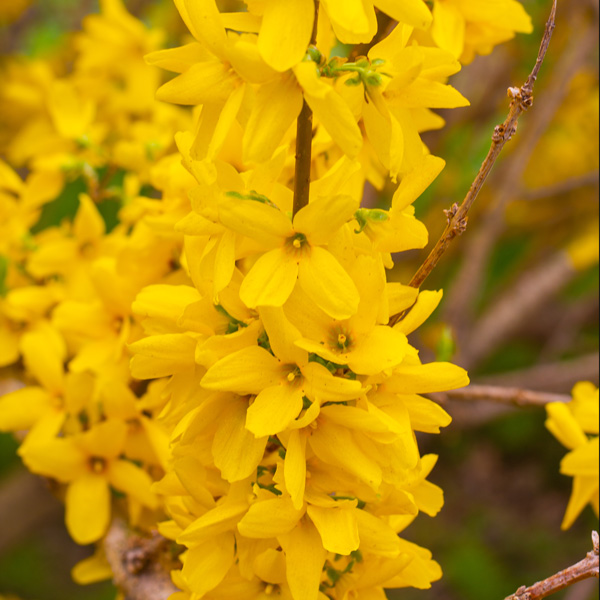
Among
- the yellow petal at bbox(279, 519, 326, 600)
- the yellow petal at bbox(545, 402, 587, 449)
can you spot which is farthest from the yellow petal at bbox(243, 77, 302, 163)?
the yellow petal at bbox(545, 402, 587, 449)

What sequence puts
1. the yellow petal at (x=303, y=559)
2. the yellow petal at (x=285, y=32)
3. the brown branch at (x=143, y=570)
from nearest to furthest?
the yellow petal at (x=285, y=32)
the yellow petal at (x=303, y=559)
the brown branch at (x=143, y=570)

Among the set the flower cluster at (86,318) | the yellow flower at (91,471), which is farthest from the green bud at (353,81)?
the yellow flower at (91,471)

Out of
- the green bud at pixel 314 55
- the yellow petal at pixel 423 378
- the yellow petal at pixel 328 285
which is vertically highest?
→ the green bud at pixel 314 55

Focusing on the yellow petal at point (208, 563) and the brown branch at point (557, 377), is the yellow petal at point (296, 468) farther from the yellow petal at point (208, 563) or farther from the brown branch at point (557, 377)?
the brown branch at point (557, 377)

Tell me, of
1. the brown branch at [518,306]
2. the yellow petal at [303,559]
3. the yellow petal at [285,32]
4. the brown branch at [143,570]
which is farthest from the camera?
the brown branch at [518,306]

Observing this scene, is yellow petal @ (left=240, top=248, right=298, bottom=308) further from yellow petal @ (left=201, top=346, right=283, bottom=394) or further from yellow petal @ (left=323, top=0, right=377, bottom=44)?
yellow petal @ (left=323, top=0, right=377, bottom=44)

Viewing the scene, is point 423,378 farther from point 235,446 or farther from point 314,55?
point 314,55

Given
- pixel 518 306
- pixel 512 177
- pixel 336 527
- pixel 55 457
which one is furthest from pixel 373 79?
pixel 518 306
